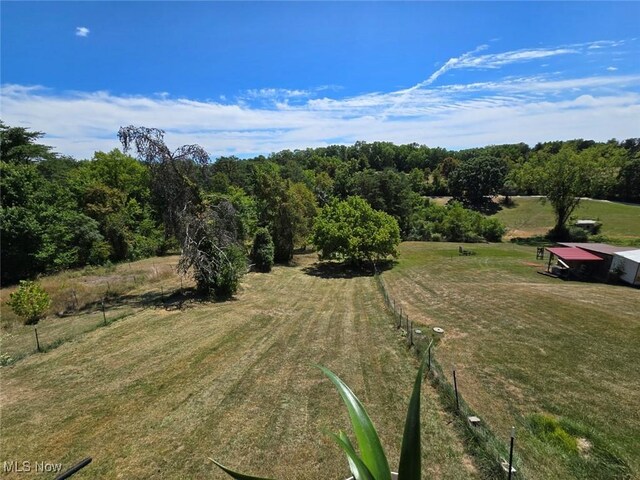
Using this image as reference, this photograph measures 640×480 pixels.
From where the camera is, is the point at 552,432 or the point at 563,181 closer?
the point at 552,432

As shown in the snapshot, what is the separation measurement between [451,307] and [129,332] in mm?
14127

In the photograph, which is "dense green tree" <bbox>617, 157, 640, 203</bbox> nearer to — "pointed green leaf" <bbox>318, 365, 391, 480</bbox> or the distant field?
the distant field

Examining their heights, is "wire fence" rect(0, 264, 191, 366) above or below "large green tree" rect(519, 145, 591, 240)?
below

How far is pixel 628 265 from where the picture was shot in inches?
778

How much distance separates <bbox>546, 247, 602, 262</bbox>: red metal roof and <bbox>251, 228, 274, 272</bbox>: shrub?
64.6 feet

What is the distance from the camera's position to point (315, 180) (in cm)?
6119

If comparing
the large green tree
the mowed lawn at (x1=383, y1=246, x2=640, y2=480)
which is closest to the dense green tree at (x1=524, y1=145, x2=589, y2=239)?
the large green tree

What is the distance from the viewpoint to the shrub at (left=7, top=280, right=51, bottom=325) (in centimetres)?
1352

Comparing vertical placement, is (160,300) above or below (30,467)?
below

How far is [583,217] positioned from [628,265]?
122 feet

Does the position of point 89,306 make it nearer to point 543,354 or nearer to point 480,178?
point 543,354

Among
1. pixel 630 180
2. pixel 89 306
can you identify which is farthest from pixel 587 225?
pixel 89 306

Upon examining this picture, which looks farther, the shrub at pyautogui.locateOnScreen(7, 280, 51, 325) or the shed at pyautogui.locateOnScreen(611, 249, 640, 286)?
the shed at pyautogui.locateOnScreen(611, 249, 640, 286)

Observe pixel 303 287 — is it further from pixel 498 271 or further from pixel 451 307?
pixel 498 271
